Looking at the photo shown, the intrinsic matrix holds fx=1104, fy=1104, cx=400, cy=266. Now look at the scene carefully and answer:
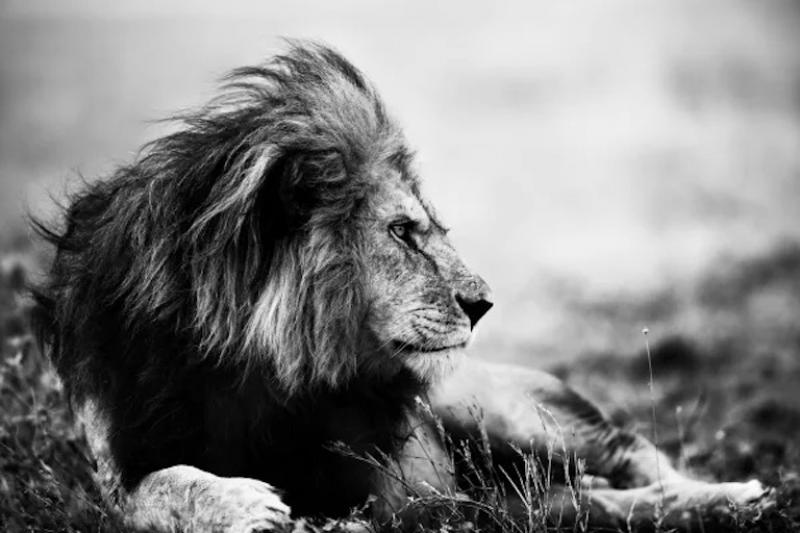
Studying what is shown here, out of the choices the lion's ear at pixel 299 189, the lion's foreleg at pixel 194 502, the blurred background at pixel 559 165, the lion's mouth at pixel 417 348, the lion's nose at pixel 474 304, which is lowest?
the blurred background at pixel 559 165

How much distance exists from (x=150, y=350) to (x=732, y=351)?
609 centimetres

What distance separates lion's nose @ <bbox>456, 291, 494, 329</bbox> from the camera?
4.14 m

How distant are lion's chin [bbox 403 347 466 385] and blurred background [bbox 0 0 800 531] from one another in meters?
0.87

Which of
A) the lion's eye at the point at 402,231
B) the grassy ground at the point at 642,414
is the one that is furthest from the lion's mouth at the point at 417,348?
the grassy ground at the point at 642,414

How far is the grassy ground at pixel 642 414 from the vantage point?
3961mm

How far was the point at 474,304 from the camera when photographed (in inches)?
164

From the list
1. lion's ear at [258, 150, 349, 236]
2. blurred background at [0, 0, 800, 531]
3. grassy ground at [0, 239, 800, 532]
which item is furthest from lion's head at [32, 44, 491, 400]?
grassy ground at [0, 239, 800, 532]

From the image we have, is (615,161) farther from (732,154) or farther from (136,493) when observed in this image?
(136,493)

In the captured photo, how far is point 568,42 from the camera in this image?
3241 centimetres

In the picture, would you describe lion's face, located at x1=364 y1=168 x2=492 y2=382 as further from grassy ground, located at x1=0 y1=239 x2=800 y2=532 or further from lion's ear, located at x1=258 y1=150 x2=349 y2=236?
grassy ground, located at x1=0 y1=239 x2=800 y2=532

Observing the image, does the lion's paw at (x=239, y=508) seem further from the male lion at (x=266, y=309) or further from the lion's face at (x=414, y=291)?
the lion's face at (x=414, y=291)

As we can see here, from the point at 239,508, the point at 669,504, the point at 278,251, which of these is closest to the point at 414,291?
the point at 278,251

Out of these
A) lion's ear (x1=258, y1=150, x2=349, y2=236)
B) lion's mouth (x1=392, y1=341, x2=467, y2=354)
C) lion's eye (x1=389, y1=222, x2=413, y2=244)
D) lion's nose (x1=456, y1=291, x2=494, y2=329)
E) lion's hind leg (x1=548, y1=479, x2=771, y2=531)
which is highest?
lion's ear (x1=258, y1=150, x2=349, y2=236)

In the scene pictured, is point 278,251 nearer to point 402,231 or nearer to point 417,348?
point 402,231
